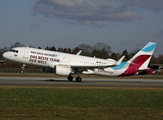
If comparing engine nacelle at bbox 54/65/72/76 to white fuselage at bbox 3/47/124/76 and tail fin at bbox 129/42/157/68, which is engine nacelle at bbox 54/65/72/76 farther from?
tail fin at bbox 129/42/157/68

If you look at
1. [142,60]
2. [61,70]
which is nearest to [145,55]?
[142,60]

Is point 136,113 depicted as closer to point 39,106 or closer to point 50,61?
point 39,106

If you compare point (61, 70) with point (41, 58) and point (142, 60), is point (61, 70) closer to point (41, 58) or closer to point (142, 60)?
point (41, 58)

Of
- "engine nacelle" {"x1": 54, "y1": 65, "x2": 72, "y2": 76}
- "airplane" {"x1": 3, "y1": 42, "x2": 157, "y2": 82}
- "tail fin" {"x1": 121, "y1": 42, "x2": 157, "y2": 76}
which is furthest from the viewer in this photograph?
"tail fin" {"x1": 121, "y1": 42, "x2": 157, "y2": 76}

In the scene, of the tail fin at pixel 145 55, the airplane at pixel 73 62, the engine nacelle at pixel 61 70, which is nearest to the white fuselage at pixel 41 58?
the airplane at pixel 73 62

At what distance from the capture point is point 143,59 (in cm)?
4003

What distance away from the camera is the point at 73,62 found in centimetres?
3694

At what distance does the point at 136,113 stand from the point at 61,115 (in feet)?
12.9

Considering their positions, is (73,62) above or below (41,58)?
below

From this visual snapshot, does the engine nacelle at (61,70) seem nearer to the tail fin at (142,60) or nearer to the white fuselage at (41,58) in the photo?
the white fuselage at (41,58)

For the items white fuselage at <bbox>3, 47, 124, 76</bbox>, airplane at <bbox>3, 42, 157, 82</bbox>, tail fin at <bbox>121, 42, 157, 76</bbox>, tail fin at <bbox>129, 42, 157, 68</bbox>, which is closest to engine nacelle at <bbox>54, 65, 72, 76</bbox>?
airplane at <bbox>3, 42, 157, 82</bbox>

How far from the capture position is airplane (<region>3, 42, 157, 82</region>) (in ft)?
115

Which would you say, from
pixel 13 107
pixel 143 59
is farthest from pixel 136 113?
pixel 143 59

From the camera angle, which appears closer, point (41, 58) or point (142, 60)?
point (41, 58)
